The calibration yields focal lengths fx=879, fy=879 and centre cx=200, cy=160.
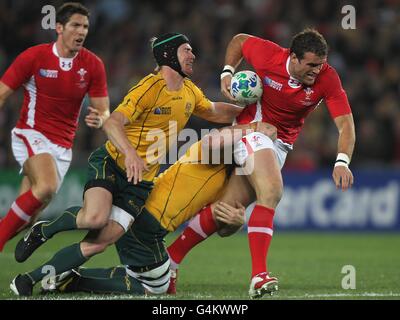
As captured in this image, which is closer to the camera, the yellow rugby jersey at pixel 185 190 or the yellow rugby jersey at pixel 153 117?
the yellow rugby jersey at pixel 153 117

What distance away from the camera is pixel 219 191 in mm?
6977

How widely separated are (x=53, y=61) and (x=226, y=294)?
2.91m

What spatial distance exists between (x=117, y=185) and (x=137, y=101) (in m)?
0.65

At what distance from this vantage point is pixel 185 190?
6805 millimetres

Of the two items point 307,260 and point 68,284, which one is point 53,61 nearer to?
point 68,284

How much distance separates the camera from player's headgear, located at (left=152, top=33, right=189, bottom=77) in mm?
6699

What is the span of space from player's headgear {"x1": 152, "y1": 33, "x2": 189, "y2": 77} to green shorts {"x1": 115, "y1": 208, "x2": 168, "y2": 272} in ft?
3.70

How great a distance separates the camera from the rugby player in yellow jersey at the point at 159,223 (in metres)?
6.51

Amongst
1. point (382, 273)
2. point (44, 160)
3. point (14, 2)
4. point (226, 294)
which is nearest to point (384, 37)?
point (14, 2)

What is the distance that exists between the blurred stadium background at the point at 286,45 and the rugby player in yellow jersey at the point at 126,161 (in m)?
6.05

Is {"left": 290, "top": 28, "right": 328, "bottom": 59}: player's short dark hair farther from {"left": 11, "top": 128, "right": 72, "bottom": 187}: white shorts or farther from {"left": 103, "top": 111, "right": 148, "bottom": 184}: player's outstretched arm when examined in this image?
{"left": 11, "top": 128, "right": 72, "bottom": 187}: white shorts

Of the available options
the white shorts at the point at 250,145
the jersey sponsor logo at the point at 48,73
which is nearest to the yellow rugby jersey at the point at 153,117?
the white shorts at the point at 250,145

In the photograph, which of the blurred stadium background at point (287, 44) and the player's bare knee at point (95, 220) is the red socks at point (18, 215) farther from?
the blurred stadium background at point (287, 44)

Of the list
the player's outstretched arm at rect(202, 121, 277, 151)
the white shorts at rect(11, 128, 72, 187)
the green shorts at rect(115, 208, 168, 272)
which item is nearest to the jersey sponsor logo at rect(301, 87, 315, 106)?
the player's outstretched arm at rect(202, 121, 277, 151)
